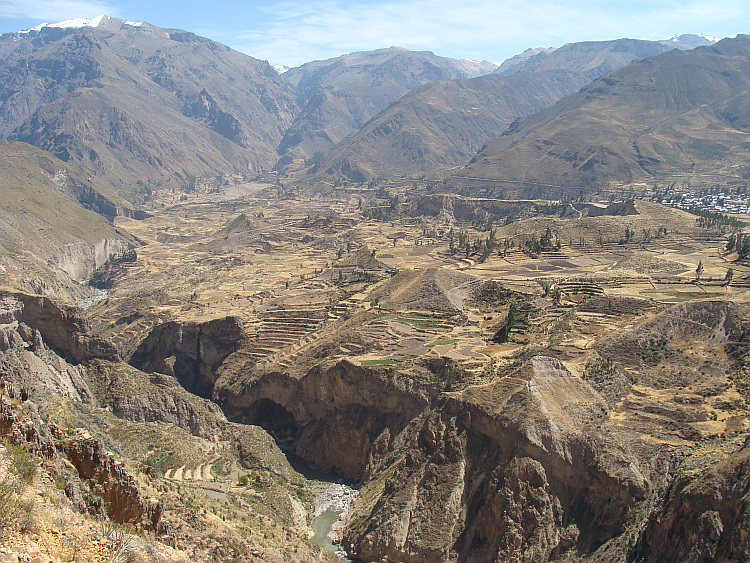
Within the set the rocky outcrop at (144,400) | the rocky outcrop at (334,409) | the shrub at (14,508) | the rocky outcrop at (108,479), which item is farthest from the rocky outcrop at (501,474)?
the shrub at (14,508)

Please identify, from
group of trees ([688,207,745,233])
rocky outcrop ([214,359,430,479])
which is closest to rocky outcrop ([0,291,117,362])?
rocky outcrop ([214,359,430,479])

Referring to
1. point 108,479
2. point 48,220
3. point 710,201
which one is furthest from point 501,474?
point 710,201

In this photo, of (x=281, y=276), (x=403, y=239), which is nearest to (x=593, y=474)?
(x=281, y=276)

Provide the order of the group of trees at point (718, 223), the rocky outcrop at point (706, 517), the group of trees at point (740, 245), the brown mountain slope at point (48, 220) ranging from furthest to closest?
the brown mountain slope at point (48, 220) < the group of trees at point (718, 223) < the group of trees at point (740, 245) < the rocky outcrop at point (706, 517)

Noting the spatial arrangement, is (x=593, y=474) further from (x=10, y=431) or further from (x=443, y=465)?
(x=10, y=431)

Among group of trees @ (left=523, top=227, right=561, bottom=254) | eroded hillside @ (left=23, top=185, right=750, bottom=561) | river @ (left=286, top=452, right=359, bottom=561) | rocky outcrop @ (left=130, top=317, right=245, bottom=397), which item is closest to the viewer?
eroded hillside @ (left=23, top=185, right=750, bottom=561)

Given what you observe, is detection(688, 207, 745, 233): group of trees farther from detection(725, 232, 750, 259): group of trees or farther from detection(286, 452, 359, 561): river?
detection(286, 452, 359, 561): river

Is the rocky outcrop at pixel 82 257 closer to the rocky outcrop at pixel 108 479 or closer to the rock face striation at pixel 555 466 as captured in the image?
the rock face striation at pixel 555 466
